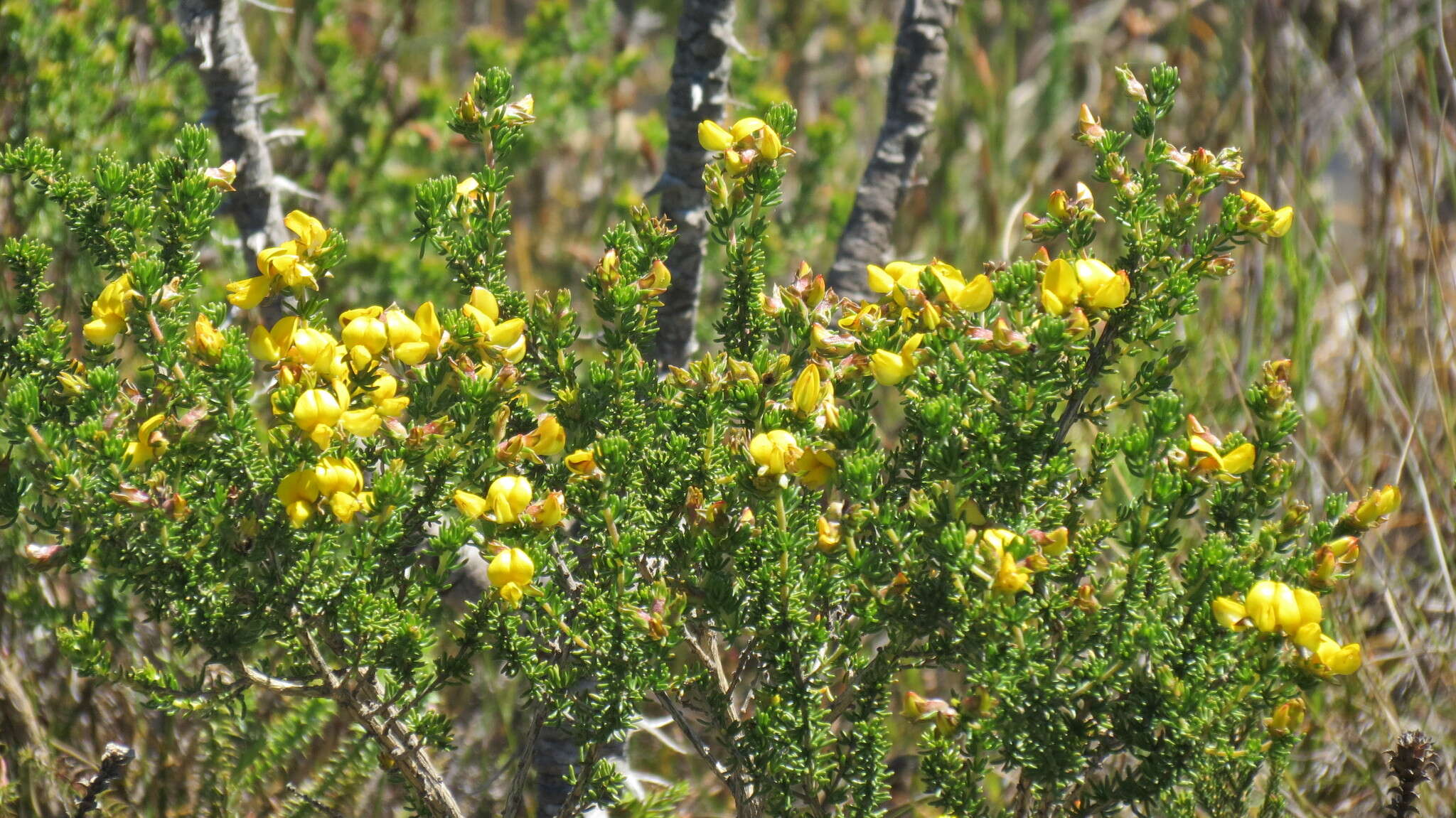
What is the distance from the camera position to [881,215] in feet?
7.49

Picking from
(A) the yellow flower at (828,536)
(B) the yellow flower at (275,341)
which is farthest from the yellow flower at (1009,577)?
(B) the yellow flower at (275,341)

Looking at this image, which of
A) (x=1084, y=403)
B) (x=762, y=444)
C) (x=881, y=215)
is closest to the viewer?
(x=762, y=444)

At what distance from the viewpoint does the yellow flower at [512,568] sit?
117 cm

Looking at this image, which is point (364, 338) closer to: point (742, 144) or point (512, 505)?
point (512, 505)

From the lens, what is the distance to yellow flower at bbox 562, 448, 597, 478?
126 cm

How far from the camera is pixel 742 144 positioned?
4.54ft

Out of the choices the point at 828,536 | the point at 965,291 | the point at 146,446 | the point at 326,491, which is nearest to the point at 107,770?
the point at 146,446

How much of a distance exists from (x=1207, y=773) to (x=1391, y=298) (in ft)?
5.36

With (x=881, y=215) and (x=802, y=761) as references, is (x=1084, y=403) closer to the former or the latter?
(x=802, y=761)

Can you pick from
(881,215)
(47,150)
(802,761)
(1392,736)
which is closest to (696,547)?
(802,761)

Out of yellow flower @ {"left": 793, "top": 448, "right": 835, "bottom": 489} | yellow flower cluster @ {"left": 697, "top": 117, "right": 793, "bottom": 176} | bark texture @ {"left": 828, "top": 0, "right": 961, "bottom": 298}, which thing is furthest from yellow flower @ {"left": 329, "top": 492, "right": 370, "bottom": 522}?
bark texture @ {"left": 828, "top": 0, "right": 961, "bottom": 298}

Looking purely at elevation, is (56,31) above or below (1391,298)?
above

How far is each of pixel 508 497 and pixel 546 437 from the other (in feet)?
0.34

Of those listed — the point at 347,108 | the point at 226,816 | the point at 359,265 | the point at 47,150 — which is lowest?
the point at 226,816
